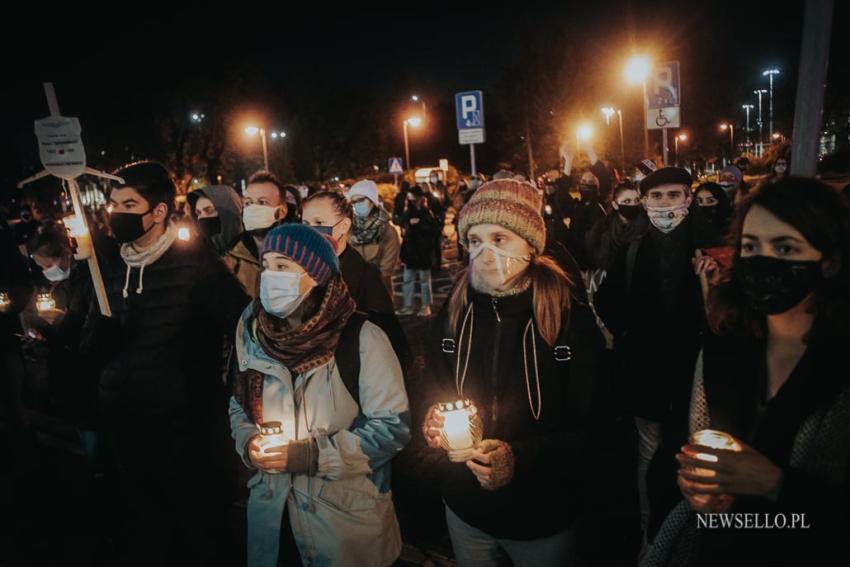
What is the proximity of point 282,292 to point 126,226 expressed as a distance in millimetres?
1424

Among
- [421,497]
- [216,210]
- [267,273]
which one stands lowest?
[421,497]

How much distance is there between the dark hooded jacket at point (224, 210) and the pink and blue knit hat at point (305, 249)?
2773 mm

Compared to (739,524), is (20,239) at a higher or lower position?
higher

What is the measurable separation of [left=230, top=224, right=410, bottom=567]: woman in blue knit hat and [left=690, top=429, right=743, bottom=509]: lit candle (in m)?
1.25

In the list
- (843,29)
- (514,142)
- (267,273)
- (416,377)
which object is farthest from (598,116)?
(267,273)

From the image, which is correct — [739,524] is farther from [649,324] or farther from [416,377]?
[416,377]

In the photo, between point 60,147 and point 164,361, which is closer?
point 164,361

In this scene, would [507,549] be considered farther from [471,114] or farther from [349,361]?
[471,114]

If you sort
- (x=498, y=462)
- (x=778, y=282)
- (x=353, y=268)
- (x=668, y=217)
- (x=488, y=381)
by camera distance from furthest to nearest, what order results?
(x=353, y=268) < (x=668, y=217) < (x=488, y=381) < (x=498, y=462) < (x=778, y=282)

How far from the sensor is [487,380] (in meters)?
2.38

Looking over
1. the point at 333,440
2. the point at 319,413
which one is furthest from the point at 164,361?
the point at 333,440

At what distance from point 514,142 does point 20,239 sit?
60.8m

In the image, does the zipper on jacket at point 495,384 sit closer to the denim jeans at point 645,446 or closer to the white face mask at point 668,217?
the denim jeans at point 645,446

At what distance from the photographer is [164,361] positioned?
3355mm
